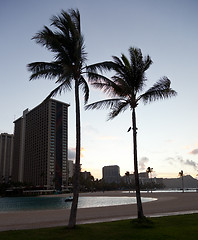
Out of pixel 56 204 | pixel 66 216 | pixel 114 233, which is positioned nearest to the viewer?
pixel 114 233

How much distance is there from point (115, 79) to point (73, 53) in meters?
3.54

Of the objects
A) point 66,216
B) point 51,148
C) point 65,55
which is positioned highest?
point 51,148

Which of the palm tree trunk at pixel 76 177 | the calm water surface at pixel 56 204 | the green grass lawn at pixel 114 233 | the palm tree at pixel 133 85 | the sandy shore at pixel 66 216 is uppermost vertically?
the palm tree at pixel 133 85

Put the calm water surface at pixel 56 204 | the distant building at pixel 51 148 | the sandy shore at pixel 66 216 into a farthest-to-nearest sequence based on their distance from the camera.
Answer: the distant building at pixel 51 148
the calm water surface at pixel 56 204
the sandy shore at pixel 66 216

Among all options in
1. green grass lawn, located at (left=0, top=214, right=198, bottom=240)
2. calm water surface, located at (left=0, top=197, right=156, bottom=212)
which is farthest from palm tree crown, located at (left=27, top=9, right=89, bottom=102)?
calm water surface, located at (left=0, top=197, right=156, bottom=212)

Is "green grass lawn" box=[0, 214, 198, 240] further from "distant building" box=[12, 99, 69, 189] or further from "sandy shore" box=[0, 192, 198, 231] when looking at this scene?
"distant building" box=[12, 99, 69, 189]

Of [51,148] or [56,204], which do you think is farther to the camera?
[51,148]

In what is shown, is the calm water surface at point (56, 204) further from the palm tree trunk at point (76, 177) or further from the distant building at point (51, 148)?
the distant building at point (51, 148)

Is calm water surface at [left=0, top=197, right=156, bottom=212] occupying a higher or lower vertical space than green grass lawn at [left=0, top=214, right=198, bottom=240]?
lower

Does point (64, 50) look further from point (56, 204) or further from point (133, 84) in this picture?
point (56, 204)

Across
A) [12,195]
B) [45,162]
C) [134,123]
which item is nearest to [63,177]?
[45,162]

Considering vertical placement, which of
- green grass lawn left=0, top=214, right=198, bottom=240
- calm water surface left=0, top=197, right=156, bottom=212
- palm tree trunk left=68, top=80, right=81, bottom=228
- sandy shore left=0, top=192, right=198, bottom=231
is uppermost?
palm tree trunk left=68, top=80, right=81, bottom=228

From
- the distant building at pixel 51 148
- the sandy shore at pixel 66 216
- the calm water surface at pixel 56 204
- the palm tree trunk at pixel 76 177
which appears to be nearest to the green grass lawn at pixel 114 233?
the palm tree trunk at pixel 76 177

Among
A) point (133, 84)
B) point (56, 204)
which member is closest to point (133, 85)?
point (133, 84)
